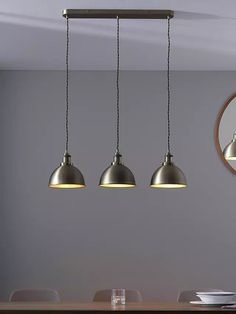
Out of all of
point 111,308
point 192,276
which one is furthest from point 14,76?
point 111,308

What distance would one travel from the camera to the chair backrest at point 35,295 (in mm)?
5332

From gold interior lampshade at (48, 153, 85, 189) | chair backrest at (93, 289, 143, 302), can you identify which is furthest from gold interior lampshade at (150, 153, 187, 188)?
chair backrest at (93, 289, 143, 302)

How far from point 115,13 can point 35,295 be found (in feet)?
7.27

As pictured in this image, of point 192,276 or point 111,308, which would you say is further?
point 192,276

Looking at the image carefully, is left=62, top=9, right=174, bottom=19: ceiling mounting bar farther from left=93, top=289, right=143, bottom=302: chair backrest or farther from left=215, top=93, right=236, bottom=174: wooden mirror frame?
left=93, top=289, right=143, bottom=302: chair backrest

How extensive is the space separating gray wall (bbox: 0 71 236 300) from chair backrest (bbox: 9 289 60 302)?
30.9 inches

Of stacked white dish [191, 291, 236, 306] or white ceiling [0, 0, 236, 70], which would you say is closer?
stacked white dish [191, 291, 236, 306]

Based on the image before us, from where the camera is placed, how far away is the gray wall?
20.4 feet

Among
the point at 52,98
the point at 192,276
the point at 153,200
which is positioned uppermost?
the point at 52,98

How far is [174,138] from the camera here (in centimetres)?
638

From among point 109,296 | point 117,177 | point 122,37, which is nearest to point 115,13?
point 122,37

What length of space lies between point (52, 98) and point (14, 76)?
405 mm

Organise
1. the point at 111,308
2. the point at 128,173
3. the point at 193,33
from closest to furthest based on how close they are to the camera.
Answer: the point at 111,308 → the point at 128,173 → the point at 193,33

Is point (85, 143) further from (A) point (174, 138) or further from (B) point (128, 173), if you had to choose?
→ (B) point (128, 173)
